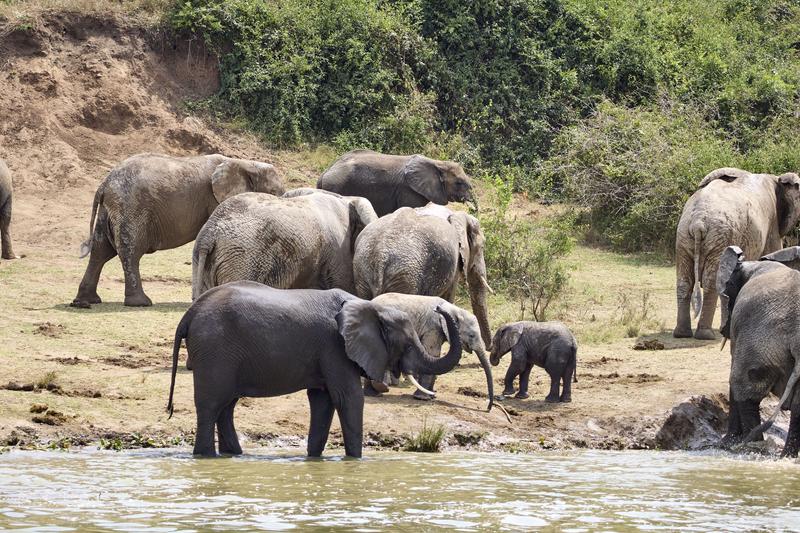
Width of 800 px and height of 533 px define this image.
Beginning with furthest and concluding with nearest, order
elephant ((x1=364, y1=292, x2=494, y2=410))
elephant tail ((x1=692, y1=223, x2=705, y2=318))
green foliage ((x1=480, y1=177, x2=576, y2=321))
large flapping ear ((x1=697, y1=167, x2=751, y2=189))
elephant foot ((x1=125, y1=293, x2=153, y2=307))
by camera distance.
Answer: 1. green foliage ((x1=480, y1=177, x2=576, y2=321))
2. large flapping ear ((x1=697, y1=167, x2=751, y2=189))
3. elephant foot ((x1=125, y1=293, x2=153, y2=307))
4. elephant tail ((x1=692, y1=223, x2=705, y2=318))
5. elephant ((x1=364, y1=292, x2=494, y2=410))

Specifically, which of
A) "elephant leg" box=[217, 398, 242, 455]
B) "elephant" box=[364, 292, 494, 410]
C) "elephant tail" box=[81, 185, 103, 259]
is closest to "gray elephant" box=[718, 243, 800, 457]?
"elephant" box=[364, 292, 494, 410]

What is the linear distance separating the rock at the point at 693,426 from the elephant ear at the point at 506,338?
1689 mm

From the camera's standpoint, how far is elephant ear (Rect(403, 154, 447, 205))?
19609 mm

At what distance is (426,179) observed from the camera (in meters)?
19.7

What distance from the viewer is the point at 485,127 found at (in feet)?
90.6

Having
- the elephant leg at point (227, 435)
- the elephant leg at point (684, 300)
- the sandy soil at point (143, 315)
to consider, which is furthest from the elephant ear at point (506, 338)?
the elephant leg at point (227, 435)

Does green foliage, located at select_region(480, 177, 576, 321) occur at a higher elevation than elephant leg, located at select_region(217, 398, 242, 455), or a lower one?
higher

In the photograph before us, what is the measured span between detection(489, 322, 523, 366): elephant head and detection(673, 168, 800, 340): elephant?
3.25m

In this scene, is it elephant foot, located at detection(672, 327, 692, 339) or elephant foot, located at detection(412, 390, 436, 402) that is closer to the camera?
elephant foot, located at detection(412, 390, 436, 402)

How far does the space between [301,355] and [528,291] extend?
27.5 feet

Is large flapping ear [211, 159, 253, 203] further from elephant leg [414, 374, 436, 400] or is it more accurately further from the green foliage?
elephant leg [414, 374, 436, 400]

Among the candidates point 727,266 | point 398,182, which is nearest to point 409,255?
point 727,266

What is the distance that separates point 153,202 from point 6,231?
11.1 ft

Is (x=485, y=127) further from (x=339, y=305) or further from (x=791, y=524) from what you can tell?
(x=791, y=524)
